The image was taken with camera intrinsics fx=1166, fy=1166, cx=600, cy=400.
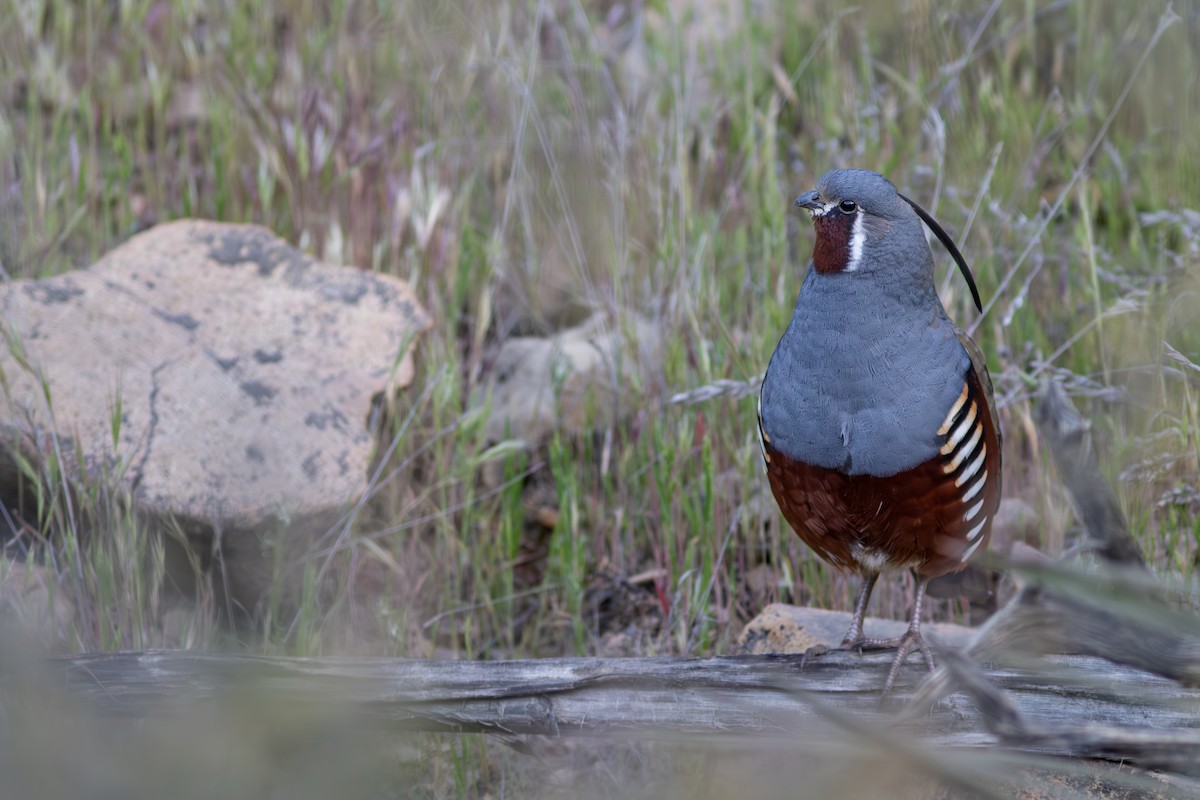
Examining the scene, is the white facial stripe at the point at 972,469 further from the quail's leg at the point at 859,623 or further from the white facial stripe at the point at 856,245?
the white facial stripe at the point at 856,245

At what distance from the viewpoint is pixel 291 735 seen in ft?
4.03

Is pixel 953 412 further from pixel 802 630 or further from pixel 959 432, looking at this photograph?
pixel 802 630

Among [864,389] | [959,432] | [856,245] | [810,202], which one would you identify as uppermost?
[810,202]

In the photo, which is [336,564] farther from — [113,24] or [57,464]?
[113,24]

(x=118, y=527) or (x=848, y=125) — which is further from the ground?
(x=848, y=125)

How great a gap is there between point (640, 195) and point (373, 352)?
1341 mm

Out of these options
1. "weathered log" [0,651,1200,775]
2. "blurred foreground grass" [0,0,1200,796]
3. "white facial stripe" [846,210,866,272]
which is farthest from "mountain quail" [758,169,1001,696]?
"blurred foreground grass" [0,0,1200,796]

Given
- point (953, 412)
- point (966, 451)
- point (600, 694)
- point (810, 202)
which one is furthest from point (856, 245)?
point (600, 694)

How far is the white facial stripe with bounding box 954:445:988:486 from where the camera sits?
2.95 metres

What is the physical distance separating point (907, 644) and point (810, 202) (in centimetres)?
119

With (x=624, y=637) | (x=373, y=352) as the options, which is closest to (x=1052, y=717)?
(x=624, y=637)

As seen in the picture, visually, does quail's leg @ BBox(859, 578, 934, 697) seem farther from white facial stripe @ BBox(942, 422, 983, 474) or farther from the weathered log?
white facial stripe @ BBox(942, 422, 983, 474)

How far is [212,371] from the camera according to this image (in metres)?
4.25

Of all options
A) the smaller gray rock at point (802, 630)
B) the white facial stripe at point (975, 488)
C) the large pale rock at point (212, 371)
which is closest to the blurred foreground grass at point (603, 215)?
the large pale rock at point (212, 371)
